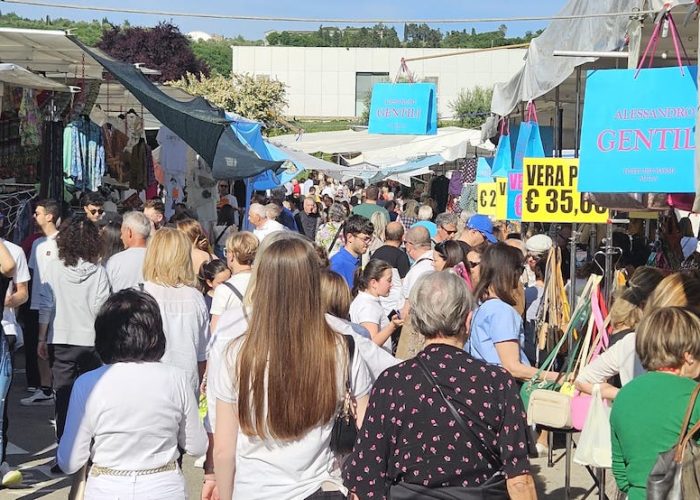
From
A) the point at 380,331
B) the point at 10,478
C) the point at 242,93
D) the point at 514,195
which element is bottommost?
the point at 10,478

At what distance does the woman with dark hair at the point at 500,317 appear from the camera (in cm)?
611

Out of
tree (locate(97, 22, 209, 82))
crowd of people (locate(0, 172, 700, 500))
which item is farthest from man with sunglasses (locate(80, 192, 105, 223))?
tree (locate(97, 22, 209, 82))

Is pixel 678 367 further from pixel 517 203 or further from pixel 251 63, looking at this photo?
pixel 251 63

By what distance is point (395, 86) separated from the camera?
19562 millimetres

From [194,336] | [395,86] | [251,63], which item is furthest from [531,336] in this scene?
[251,63]

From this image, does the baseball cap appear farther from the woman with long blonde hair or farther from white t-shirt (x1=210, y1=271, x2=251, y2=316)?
white t-shirt (x1=210, y1=271, x2=251, y2=316)

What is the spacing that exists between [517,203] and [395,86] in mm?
9741

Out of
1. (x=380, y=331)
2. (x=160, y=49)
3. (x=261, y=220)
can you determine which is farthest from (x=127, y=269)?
(x=160, y=49)

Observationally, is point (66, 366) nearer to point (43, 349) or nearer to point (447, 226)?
point (43, 349)

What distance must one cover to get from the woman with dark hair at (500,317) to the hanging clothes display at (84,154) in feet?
23.8

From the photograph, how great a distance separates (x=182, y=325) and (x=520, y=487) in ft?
9.62

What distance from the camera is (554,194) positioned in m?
8.45

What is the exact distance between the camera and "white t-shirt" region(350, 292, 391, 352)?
734cm

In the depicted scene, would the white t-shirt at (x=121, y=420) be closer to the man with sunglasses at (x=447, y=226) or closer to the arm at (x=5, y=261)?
the arm at (x=5, y=261)
